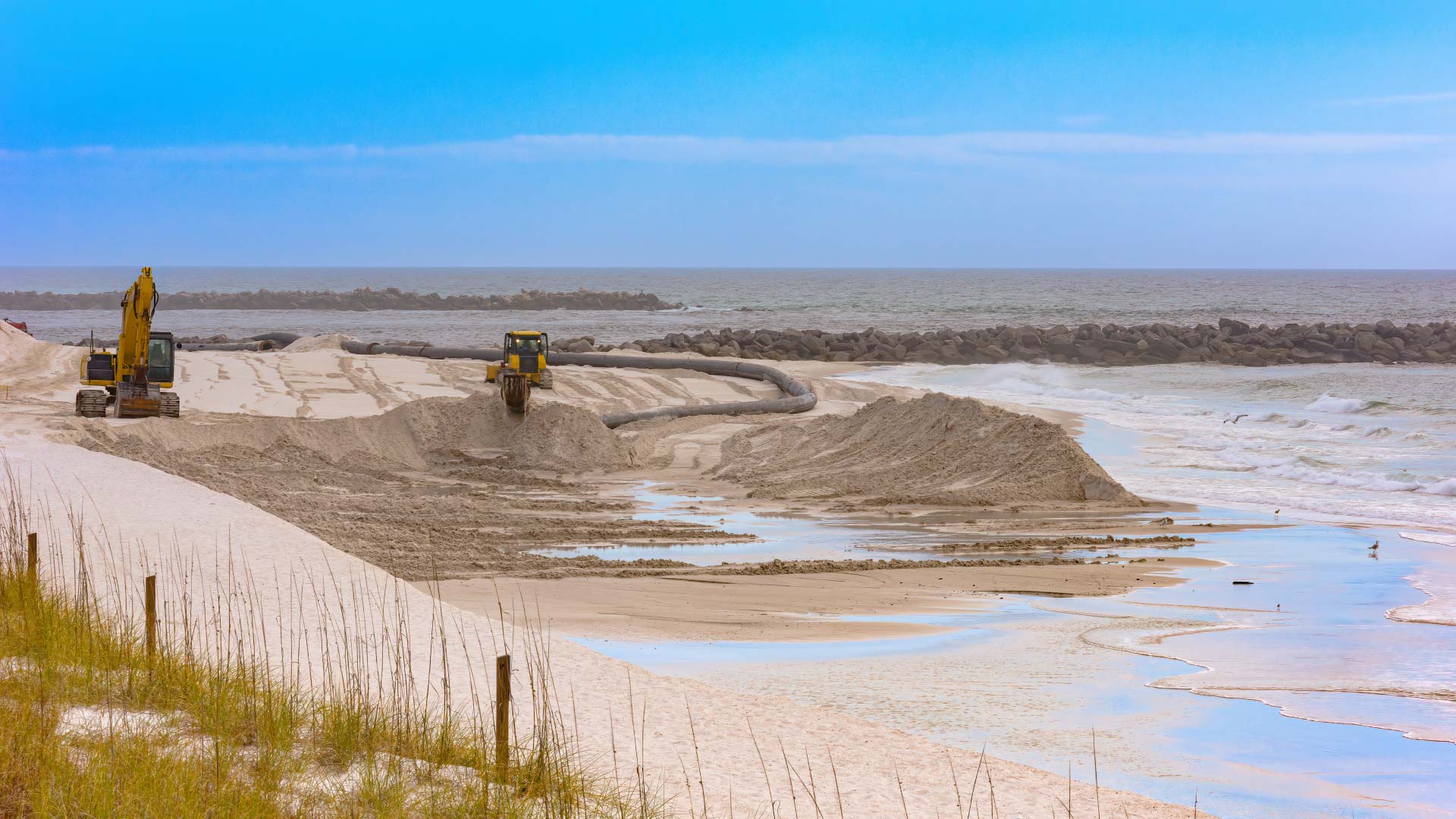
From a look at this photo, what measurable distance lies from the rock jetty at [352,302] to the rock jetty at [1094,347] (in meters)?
45.4

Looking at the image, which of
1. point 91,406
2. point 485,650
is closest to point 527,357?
point 91,406

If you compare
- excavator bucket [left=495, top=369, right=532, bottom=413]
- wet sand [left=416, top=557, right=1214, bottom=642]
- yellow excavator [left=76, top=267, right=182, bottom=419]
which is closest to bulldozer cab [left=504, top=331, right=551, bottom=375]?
excavator bucket [left=495, top=369, right=532, bottom=413]

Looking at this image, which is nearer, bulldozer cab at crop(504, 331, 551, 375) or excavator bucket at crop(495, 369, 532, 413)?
excavator bucket at crop(495, 369, 532, 413)

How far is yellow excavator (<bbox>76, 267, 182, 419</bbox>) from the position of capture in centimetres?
1953

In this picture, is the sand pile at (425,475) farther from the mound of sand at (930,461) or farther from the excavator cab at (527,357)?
the excavator cab at (527,357)

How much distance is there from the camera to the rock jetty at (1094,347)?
1702 inches

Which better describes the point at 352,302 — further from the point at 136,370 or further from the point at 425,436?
the point at 425,436

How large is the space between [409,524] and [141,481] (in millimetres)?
3069

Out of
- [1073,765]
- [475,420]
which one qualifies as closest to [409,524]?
[475,420]

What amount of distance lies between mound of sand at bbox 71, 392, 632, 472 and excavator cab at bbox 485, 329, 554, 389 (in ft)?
18.2

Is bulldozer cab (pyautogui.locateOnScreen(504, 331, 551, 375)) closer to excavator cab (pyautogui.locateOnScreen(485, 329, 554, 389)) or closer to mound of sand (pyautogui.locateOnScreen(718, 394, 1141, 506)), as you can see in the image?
excavator cab (pyautogui.locateOnScreen(485, 329, 554, 389))

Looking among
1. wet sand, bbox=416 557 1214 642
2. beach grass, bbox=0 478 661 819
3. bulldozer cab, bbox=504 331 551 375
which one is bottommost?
wet sand, bbox=416 557 1214 642

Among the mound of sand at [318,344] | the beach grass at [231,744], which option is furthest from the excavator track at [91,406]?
the mound of sand at [318,344]

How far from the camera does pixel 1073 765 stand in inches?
255
